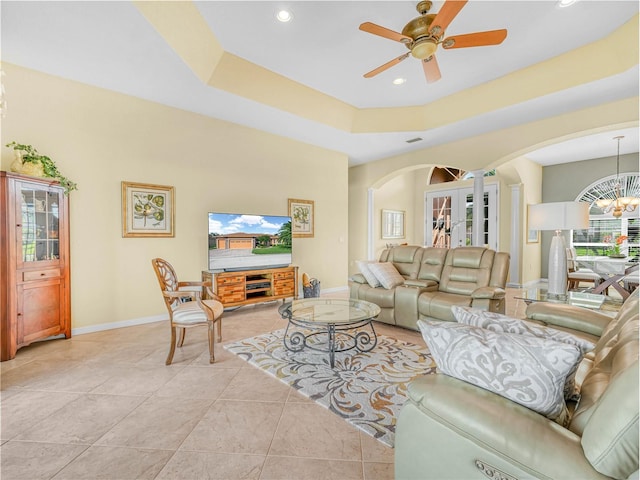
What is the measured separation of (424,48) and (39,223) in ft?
12.9

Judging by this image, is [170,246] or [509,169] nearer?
[170,246]

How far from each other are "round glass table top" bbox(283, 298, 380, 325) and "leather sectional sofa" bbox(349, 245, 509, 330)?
65cm

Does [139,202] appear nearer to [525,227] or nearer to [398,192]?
[398,192]

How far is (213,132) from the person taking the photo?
439 cm

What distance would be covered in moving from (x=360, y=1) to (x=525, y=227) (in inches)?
239

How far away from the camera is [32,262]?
2.88 meters

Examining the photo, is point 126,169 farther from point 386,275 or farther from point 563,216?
point 563,216

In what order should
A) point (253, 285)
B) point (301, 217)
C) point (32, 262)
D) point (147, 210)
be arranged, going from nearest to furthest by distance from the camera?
1. point (32, 262)
2. point (147, 210)
3. point (253, 285)
4. point (301, 217)

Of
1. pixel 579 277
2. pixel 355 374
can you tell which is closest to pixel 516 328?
pixel 355 374

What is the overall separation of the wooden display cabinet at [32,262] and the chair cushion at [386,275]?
11.5 feet

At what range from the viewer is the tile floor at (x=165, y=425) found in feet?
4.92

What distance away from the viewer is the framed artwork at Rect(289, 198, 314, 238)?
5344mm

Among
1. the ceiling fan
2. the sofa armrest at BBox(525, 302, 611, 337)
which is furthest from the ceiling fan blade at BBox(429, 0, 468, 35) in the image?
the sofa armrest at BBox(525, 302, 611, 337)

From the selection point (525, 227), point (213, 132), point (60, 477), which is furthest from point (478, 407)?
point (525, 227)
